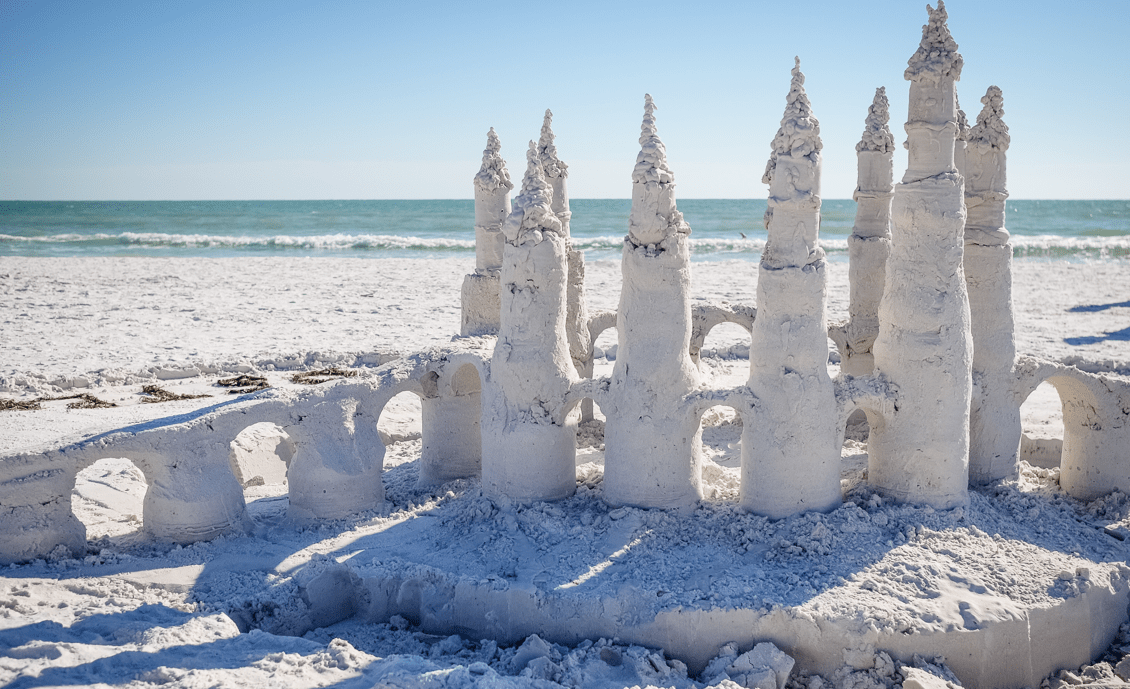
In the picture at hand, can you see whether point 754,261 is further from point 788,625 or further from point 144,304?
point 788,625

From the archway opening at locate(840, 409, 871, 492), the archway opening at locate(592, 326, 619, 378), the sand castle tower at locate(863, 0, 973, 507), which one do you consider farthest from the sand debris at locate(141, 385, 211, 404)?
the sand castle tower at locate(863, 0, 973, 507)

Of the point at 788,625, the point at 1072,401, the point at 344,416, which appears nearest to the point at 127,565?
the point at 344,416

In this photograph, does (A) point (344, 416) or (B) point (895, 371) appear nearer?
(B) point (895, 371)

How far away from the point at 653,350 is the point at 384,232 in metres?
47.4

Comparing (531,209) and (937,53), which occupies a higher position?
(937,53)

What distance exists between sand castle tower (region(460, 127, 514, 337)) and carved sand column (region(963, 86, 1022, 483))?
18.8 ft

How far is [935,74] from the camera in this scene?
8398mm

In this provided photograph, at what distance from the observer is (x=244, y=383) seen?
51.5ft

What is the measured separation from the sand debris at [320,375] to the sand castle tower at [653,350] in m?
7.50

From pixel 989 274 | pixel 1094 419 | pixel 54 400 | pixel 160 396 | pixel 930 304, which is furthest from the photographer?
pixel 160 396

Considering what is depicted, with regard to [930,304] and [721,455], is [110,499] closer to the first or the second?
[721,455]

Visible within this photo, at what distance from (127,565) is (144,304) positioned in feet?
56.8

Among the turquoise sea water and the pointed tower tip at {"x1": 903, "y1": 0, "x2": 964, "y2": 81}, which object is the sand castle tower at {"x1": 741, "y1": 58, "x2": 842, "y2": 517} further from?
the turquoise sea water

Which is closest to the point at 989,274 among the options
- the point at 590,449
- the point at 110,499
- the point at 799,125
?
the point at 799,125
